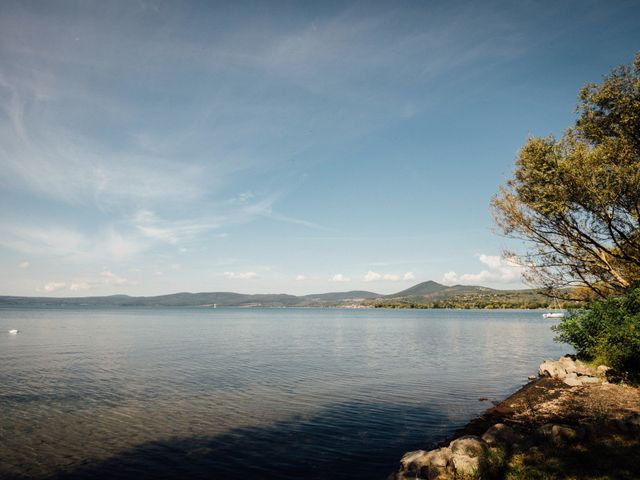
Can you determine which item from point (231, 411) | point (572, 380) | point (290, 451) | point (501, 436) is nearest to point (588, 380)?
point (572, 380)

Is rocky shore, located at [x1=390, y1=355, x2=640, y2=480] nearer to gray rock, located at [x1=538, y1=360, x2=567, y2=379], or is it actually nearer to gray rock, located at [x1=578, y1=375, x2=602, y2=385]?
gray rock, located at [x1=578, y1=375, x2=602, y2=385]

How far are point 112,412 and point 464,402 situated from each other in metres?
25.4

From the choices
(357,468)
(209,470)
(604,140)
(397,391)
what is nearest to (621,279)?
(604,140)

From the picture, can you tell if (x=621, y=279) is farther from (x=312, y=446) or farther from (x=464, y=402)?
(x=312, y=446)

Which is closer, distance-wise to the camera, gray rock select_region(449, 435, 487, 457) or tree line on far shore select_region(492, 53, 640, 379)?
gray rock select_region(449, 435, 487, 457)

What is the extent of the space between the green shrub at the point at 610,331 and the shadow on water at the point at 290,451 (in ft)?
38.1

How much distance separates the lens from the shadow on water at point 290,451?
18.0 m

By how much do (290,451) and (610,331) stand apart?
21.7 metres

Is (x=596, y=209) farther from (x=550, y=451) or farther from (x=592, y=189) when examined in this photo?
(x=550, y=451)

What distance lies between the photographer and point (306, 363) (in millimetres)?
51812

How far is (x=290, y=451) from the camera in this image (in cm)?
2066

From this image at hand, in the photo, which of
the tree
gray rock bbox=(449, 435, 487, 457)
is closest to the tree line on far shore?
the tree

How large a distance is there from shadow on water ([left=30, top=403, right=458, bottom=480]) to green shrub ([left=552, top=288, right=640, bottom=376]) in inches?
457

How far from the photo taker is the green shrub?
24266 millimetres
